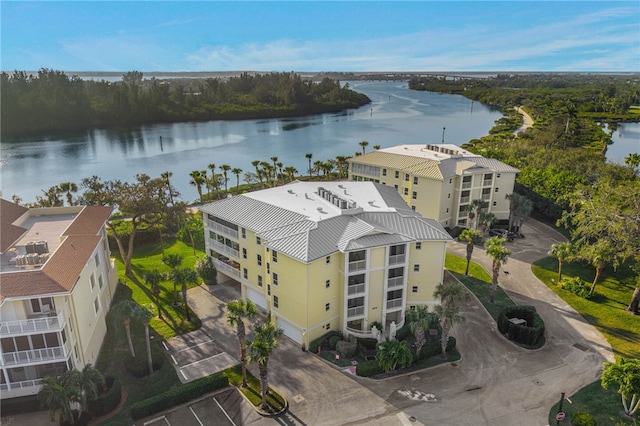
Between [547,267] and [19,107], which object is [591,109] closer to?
[547,267]

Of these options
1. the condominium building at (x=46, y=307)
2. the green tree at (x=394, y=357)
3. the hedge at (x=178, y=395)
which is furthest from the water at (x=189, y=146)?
the green tree at (x=394, y=357)

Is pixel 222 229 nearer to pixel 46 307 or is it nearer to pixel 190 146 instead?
pixel 46 307

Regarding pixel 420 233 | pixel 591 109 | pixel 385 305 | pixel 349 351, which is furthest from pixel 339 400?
pixel 591 109

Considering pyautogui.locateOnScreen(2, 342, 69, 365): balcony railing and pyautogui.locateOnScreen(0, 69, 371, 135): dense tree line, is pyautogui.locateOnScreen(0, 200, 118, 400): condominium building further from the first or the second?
pyautogui.locateOnScreen(0, 69, 371, 135): dense tree line

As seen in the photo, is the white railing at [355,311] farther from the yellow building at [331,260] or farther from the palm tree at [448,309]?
the palm tree at [448,309]

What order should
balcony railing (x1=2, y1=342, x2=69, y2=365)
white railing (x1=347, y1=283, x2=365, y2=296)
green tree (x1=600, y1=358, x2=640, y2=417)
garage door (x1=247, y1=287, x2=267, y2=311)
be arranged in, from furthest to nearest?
garage door (x1=247, y1=287, x2=267, y2=311), white railing (x1=347, y1=283, x2=365, y2=296), green tree (x1=600, y1=358, x2=640, y2=417), balcony railing (x1=2, y1=342, x2=69, y2=365)

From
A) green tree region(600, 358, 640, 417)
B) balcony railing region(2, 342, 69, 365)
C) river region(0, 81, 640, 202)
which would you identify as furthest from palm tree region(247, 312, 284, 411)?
river region(0, 81, 640, 202)

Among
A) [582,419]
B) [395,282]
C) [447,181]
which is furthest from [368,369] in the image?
[447,181]
